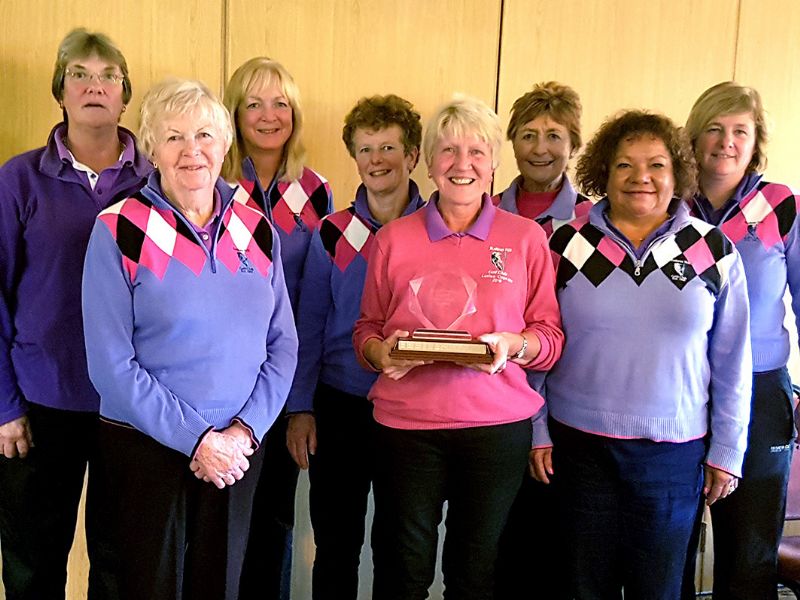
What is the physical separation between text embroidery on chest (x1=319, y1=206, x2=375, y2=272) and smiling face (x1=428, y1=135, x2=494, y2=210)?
352mm

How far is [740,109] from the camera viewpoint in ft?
7.20

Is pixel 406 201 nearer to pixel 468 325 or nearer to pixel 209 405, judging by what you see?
pixel 468 325

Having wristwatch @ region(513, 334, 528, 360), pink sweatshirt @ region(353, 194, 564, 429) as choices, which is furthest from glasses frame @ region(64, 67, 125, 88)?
wristwatch @ region(513, 334, 528, 360)

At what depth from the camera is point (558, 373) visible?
200 centimetres

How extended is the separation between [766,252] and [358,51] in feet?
5.22

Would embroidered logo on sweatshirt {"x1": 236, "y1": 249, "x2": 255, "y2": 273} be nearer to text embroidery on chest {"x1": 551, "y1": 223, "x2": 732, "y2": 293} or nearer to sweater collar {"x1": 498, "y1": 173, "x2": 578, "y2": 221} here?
text embroidery on chest {"x1": 551, "y1": 223, "x2": 732, "y2": 293}

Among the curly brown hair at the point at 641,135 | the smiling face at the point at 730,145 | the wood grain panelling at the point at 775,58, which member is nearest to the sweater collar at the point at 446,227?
the curly brown hair at the point at 641,135

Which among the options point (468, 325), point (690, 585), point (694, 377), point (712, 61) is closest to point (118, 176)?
point (468, 325)

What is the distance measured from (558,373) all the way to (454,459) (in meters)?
0.41

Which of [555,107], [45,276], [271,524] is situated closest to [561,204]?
[555,107]

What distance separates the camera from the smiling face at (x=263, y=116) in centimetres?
230

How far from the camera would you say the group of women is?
1.68m

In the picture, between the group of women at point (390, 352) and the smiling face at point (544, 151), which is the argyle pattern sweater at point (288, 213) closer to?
the group of women at point (390, 352)

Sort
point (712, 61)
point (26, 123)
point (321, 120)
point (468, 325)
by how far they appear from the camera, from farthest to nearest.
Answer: point (712, 61), point (321, 120), point (26, 123), point (468, 325)
